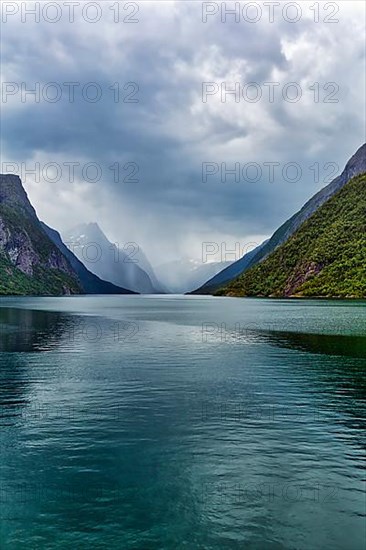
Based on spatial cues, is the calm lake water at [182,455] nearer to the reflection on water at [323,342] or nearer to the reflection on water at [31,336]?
the reflection on water at [323,342]

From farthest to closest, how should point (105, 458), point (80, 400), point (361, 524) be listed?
point (80, 400) < point (105, 458) < point (361, 524)

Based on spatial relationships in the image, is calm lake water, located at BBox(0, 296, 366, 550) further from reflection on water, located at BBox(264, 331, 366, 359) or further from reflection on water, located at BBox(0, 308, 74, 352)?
reflection on water, located at BBox(0, 308, 74, 352)

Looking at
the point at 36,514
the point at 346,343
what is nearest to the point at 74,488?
the point at 36,514

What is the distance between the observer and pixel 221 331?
10212cm

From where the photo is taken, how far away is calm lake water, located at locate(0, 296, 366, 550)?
19.6 m

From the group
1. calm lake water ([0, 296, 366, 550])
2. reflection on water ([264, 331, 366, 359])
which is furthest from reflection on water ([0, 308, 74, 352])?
reflection on water ([264, 331, 366, 359])

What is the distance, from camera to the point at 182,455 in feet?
91.6

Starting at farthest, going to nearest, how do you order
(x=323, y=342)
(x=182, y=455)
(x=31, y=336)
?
(x=31, y=336), (x=323, y=342), (x=182, y=455)

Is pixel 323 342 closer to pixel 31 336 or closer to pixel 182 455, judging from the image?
pixel 31 336

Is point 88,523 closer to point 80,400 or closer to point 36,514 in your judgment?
point 36,514

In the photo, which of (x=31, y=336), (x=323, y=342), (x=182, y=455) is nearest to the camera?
(x=182, y=455)

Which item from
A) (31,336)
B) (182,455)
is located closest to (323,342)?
(31,336)

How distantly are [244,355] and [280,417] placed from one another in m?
31.7

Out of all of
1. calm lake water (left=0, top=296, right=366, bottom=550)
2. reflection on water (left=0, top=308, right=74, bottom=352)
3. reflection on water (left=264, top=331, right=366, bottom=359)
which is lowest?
calm lake water (left=0, top=296, right=366, bottom=550)
